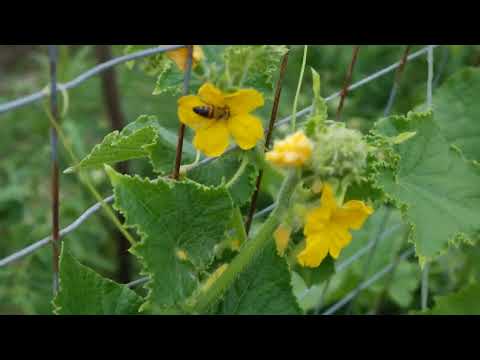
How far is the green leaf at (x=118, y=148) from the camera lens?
3.10 ft

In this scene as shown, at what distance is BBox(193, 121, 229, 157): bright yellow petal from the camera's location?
3.21 ft

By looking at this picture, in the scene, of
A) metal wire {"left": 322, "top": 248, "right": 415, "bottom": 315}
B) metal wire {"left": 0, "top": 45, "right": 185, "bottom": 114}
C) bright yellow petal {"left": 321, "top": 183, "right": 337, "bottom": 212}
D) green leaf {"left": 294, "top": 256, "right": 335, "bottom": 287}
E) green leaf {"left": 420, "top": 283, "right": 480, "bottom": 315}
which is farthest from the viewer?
metal wire {"left": 322, "top": 248, "right": 415, "bottom": 315}

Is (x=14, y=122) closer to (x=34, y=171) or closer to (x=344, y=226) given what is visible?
(x=34, y=171)

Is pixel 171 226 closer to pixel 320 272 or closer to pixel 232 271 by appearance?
pixel 232 271

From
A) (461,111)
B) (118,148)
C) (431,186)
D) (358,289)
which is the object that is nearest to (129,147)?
(118,148)

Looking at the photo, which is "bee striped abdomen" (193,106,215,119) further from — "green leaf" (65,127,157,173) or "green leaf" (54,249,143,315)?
"green leaf" (54,249,143,315)

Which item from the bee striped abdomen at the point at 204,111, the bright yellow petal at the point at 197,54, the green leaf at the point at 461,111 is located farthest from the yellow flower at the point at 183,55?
the green leaf at the point at 461,111

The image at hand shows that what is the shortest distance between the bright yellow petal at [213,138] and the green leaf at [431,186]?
0.94 feet

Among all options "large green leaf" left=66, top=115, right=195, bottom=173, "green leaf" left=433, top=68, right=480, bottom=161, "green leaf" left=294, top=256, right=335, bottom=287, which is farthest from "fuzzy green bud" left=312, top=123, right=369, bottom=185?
"green leaf" left=433, top=68, right=480, bottom=161

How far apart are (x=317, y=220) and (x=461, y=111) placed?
660 mm

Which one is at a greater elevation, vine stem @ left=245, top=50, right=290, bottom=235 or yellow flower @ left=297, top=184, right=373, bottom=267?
vine stem @ left=245, top=50, right=290, bottom=235

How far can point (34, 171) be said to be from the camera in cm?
248
